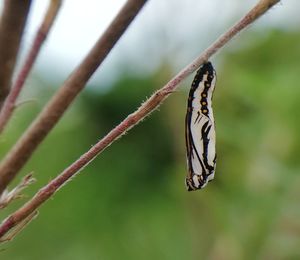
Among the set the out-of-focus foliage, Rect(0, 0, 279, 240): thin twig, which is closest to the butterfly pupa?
Rect(0, 0, 279, 240): thin twig

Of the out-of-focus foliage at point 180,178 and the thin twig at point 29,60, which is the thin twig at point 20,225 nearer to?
the thin twig at point 29,60

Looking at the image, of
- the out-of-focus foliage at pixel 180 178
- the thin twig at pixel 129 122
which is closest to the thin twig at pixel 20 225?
the thin twig at pixel 129 122

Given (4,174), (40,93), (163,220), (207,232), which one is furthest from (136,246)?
(4,174)

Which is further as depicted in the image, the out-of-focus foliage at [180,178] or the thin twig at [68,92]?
the out-of-focus foliage at [180,178]

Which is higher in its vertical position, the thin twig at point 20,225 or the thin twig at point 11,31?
the thin twig at point 11,31

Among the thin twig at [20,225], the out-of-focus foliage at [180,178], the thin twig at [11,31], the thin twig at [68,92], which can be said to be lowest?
the thin twig at [20,225]

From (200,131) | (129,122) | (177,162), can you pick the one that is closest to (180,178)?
(177,162)
